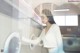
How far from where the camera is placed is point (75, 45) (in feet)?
7.23

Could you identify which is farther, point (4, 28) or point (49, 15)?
point (49, 15)

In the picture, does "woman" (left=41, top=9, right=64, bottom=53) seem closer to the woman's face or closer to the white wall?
the woman's face

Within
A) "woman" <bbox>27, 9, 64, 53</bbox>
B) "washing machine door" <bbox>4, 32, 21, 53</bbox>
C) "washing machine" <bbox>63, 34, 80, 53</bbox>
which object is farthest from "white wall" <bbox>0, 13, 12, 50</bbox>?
"washing machine" <bbox>63, 34, 80, 53</bbox>

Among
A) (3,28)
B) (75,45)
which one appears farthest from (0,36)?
(75,45)

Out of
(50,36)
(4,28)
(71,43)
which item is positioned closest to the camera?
(4,28)

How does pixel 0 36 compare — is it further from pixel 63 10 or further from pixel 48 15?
pixel 63 10

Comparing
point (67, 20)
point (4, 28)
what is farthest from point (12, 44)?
point (67, 20)

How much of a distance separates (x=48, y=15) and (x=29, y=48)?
0.56 meters

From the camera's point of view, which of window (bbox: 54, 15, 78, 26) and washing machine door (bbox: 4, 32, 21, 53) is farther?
window (bbox: 54, 15, 78, 26)

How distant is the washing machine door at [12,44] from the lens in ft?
3.91

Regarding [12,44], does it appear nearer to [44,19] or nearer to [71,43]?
[44,19]

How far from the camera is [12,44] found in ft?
4.27

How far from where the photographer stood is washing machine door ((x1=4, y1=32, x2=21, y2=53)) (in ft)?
3.91

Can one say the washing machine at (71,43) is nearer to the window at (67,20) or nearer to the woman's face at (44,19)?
the window at (67,20)
